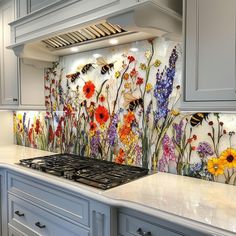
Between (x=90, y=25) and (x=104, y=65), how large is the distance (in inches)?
19.8

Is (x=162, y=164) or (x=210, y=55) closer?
(x=210, y=55)

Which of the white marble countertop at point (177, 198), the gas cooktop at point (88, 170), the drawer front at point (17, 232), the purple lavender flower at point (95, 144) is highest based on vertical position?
the purple lavender flower at point (95, 144)

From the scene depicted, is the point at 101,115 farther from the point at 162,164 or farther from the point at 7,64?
the point at 7,64

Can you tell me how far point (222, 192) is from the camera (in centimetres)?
141

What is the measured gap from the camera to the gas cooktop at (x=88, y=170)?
158 cm

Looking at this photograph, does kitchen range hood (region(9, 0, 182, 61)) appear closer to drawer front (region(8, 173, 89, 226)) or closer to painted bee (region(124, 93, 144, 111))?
painted bee (region(124, 93, 144, 111))

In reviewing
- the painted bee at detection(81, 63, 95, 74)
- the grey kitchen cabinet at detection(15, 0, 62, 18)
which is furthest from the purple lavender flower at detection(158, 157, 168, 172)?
the grey kitchen cabinet at detection(15, 0, 62, 18)

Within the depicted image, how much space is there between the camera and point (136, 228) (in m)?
1.28

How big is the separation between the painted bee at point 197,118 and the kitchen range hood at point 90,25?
1.64 ft

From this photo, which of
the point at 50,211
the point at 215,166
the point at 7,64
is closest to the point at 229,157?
the point at 215,166

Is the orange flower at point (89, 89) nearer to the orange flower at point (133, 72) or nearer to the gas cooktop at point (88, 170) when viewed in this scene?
the orange flower at point (133, 72)

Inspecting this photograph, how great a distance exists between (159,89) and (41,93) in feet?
4.65

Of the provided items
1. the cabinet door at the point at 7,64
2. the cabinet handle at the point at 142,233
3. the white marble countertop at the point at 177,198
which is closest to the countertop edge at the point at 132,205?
the white marble countertop at the point at 177,198

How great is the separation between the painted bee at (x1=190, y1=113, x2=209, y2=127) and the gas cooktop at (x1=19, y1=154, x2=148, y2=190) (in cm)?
47
